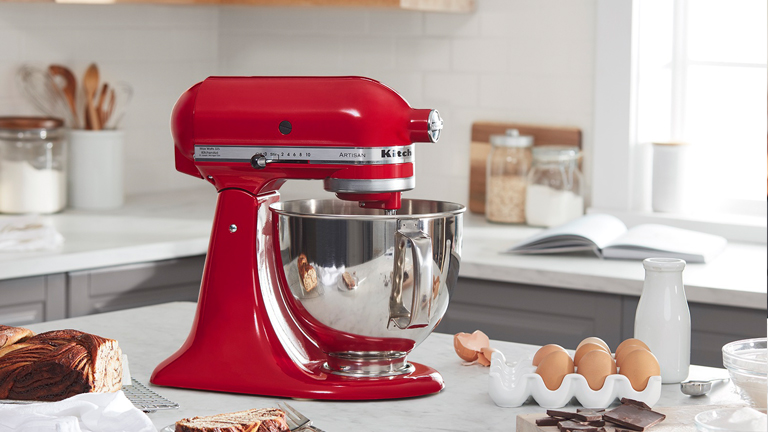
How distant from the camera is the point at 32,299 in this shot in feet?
7.16

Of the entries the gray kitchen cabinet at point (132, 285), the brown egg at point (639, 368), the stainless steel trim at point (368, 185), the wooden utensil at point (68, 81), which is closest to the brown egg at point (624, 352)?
the brown egg at point (639, 368)

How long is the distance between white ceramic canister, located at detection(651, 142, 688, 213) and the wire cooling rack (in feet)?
5.96

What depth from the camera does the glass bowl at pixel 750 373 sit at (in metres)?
1.09

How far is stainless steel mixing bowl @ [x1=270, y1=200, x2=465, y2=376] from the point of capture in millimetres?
1156

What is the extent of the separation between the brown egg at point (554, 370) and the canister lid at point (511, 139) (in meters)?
1.63

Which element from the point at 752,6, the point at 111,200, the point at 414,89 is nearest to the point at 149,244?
the point at 111,200

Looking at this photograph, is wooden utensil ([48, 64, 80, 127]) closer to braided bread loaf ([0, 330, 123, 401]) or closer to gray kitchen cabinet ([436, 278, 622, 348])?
gray kitchen cabinet ([436, 278, 622, 348])

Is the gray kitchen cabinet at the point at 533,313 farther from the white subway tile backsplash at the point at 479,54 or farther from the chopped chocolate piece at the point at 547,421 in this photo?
the chopped chocolate piece at the point at 547,421

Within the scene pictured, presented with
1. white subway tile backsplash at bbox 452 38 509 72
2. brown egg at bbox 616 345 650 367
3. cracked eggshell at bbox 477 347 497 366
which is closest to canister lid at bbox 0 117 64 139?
white subway tile backsplash at bbox 452 38 509 72

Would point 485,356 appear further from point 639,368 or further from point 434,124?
point 434,124

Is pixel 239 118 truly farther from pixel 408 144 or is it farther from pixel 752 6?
pixel 752 6

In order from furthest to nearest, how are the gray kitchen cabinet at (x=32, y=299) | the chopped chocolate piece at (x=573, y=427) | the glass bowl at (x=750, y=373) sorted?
the gray kitchen cabinet at (x=32, y=299) → the glass bowl at (x=750, y=373) → the chopped chocolate piece at (x=573, y=427)

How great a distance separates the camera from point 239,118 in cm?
124

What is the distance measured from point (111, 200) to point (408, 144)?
1.89 m
